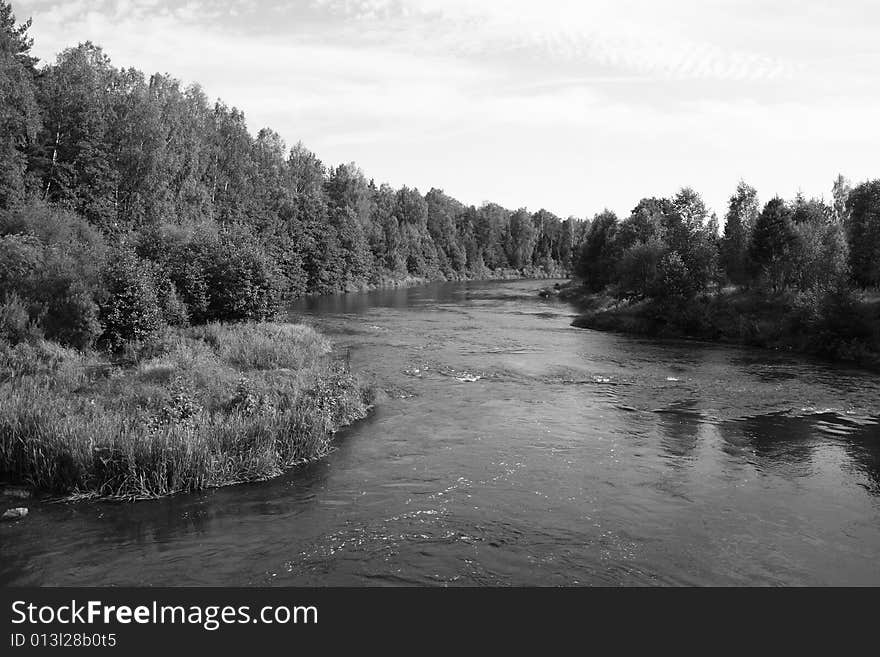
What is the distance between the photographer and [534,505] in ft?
58.6

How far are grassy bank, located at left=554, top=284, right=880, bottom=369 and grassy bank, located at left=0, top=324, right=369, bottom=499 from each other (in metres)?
32.5

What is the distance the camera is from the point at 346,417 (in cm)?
2577

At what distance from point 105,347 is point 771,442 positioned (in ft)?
91.3

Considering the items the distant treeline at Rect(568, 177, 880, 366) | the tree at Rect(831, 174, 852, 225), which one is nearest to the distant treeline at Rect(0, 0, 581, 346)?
the distant treeline at Rect(568, 177, 880, 366)

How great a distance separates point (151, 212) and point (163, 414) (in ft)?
171

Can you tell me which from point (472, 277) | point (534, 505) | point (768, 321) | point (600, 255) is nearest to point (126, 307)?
point (534, 505)

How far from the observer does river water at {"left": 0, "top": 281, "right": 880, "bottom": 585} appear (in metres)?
14.3

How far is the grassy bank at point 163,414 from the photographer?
18.0 metres

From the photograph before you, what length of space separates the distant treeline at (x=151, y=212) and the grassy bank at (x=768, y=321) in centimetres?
3158

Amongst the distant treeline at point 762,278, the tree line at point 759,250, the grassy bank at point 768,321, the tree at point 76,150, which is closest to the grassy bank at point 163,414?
the grassy bank at point 768,321

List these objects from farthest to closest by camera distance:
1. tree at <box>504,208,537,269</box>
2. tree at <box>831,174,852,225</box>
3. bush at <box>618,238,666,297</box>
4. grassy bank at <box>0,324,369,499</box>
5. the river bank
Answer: tree at <box>504,208,537,269</box>
the river bank
tree at <box>831,174,852,225</box>
bush at <box>618,238,666,297</box>
grassy bank at <box>0,324,369,499</box>

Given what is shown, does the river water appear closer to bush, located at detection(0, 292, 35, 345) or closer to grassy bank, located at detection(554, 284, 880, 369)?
grassy bank, located at detection(554, 284, 880, 369)
